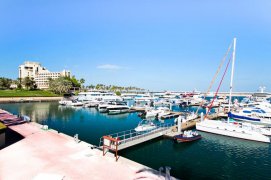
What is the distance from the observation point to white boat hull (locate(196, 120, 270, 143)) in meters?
31.8

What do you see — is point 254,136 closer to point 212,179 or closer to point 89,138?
point 212,179

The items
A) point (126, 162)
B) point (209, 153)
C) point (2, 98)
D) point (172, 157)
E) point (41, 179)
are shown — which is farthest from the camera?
point (2, 98)

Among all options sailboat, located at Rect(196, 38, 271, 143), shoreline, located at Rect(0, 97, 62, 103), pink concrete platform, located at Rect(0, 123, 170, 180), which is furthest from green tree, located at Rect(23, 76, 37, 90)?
sailboat, located at Rect(196, 38, 271, 143)

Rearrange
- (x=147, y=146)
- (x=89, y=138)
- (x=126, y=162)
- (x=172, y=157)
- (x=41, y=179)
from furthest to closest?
1. (x=89, y=138)
2. (x=147, y=146)
3. (x=172, y=157)
4. (x=126, y=162)
5. (x=41, y=179)

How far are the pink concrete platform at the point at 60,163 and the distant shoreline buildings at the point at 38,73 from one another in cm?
17734

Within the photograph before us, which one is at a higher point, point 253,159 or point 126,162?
point 126,162

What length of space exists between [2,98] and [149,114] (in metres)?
76.3

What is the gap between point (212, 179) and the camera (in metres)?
18.7

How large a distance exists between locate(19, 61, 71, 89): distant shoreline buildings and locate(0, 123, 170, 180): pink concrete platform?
17734 cm

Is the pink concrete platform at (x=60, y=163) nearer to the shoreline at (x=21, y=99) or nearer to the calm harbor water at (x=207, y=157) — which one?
the calm harbor water at (x=207, y=157)

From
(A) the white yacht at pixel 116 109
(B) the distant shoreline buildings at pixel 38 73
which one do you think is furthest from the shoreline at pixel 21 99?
(B) the distant shoreline buildings at pixel 38 73

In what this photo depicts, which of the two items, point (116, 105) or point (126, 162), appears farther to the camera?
point (116, 105)

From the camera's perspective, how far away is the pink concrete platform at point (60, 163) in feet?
47.3

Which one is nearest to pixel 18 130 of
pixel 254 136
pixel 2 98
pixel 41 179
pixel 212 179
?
pixel 41 179
